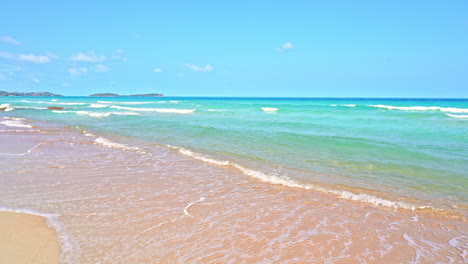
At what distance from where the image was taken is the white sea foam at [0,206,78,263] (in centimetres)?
349

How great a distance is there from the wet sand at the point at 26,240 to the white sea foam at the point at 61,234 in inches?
1.9

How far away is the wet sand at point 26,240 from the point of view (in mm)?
3424

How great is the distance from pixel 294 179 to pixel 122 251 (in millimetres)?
4378

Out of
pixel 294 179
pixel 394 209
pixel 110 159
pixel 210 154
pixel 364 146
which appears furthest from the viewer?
pixel 364 146

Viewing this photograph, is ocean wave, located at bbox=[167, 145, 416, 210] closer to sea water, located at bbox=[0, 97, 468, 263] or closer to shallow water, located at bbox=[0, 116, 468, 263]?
sea water, located at bbox=[0, 97, 468, 263]

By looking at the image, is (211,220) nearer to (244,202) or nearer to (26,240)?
(244,202)

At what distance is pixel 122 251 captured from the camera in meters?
3.66

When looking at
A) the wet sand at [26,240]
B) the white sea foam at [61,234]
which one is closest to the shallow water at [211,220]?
the white sea foam at [61,234]

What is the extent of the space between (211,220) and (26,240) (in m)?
2.28

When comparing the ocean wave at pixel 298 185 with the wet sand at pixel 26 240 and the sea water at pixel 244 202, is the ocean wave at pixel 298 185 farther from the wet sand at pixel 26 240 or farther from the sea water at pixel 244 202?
the wet sand at pixel 26 240

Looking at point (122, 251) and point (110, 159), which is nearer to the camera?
point (122, 251)

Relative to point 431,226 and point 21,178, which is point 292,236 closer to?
point 431,226

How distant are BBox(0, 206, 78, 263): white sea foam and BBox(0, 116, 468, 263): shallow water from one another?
0.04ft

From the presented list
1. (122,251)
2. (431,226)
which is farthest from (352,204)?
(122,251)
